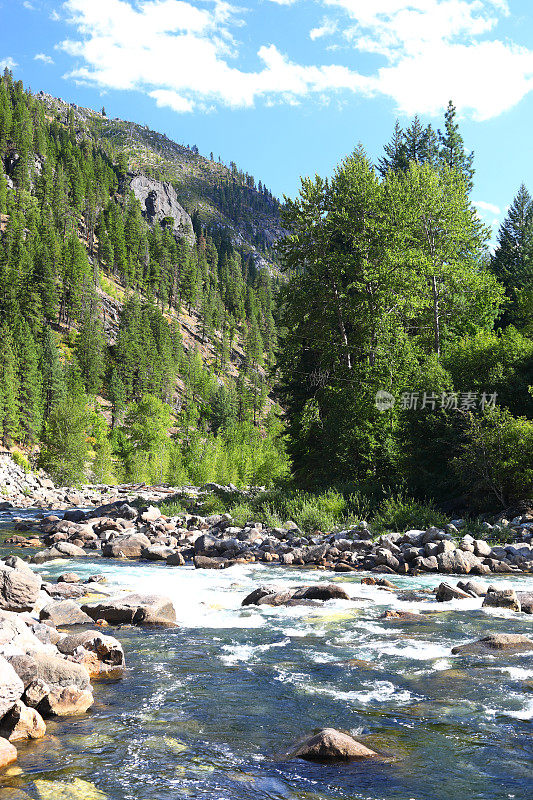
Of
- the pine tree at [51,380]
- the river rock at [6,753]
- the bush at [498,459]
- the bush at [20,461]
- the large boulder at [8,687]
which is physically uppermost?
the pine tree at [51,380]

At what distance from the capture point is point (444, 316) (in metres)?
33.7

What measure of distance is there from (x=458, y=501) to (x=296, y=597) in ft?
41.0

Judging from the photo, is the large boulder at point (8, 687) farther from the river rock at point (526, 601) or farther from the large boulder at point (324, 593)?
the river rock at point (526, 601)

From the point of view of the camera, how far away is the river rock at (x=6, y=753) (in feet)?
16.7

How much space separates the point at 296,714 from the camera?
253 inches

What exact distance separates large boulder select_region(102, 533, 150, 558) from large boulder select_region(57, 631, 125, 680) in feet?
36.9

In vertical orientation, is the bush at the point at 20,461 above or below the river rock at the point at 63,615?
below

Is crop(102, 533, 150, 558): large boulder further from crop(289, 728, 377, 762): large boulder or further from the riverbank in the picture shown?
crop(289, 728, 377, 762): large boulder

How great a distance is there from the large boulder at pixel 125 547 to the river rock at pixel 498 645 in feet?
43.0

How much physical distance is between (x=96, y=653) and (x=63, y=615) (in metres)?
2.39

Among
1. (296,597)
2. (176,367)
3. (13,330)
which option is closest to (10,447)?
(13,330)

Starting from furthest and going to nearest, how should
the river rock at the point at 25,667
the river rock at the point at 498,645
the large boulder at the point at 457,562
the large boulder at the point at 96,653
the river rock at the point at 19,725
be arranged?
1. the large boulder at the point at 457,562
2. the river rock at the point at 498,645
3. the large boulder at the point at 96,653
4. the river rock at the point at 25,667
5. the river rock at the point at 19,725

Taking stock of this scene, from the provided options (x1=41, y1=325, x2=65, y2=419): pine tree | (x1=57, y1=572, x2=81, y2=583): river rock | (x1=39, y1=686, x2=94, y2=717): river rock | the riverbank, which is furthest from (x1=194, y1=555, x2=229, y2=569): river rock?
(x1=41, y1=325, x2=65, y2=419): pine tree

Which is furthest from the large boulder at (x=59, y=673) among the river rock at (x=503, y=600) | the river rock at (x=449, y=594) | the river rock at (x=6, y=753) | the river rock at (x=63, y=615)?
the river rock at (x=503, y=600)
